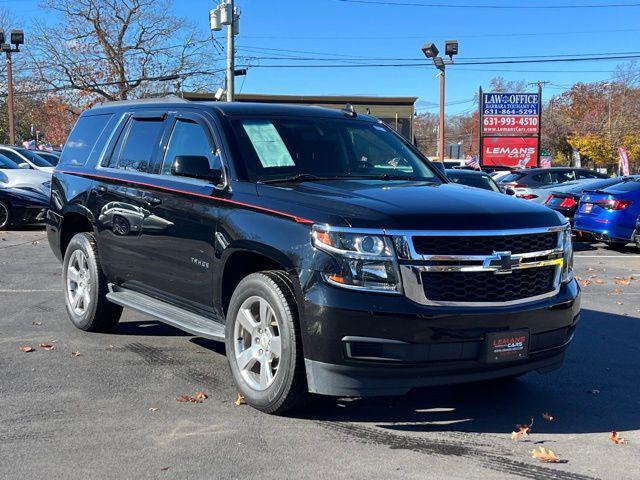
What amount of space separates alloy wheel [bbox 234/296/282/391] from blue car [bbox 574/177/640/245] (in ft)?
34.1

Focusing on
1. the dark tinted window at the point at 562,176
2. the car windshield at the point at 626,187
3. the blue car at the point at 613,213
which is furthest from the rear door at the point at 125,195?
the dark tinted window at the point at 562,176

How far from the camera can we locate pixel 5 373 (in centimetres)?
527

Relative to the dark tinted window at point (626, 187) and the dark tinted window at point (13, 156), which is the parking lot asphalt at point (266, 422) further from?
the dark tinted window at point (13, 156)

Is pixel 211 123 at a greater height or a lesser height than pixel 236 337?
greater

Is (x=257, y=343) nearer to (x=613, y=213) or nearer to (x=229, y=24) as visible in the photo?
(x=613, y=213)

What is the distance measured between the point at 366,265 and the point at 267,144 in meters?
1.63

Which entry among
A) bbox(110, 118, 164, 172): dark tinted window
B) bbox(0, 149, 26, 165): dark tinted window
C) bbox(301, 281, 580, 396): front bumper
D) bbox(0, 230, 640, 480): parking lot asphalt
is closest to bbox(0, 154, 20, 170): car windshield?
bbox(0, 149, 26, 165): dark tinted window

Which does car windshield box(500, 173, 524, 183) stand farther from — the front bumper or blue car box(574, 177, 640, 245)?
the front bumper

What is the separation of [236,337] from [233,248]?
59cm

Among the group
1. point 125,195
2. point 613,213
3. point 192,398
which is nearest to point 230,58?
point 613,213

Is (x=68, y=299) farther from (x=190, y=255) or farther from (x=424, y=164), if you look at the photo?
(x=424, y=164)

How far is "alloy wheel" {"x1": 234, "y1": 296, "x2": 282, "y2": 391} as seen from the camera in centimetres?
432

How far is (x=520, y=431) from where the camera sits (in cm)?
420

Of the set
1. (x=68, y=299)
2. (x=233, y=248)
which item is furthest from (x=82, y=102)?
(x=233, y=248)
